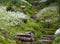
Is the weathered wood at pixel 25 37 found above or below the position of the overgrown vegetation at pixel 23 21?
below

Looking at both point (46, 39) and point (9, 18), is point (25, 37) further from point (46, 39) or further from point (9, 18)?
point (9, 18)

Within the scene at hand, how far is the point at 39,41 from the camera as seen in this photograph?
13.4m

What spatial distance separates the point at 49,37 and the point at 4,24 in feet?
8.83

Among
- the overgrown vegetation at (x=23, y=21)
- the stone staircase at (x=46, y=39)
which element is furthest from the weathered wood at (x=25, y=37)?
the stone staircase at (x=46, y=39)

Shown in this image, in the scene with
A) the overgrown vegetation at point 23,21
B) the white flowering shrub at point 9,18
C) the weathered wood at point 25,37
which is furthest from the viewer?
the white flowering shrub at point 9,18

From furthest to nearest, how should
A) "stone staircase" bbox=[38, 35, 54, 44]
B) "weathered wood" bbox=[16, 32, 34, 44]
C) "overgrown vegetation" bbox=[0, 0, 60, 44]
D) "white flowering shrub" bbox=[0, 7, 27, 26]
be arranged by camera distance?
"white flowering shrub" bbox=[0, 7, 27, 26], "stone staircase" bbox=[38, 35, 54, 44], "overgrown vegetation" bbox=[0, 0, 60, 44], "weathered wood" bbox=[16, 32, 34, 44]

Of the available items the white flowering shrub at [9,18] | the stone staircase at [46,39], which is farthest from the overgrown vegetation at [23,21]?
the stone staircase at [46,39]

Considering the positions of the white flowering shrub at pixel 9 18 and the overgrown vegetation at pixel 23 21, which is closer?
the overgrown vegetation at pixel 23 21

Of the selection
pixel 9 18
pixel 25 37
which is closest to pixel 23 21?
pixel 9 18

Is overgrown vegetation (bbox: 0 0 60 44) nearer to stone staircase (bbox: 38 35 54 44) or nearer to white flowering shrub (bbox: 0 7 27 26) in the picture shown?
white flowering shrub (bbox: 0 7 27 26)

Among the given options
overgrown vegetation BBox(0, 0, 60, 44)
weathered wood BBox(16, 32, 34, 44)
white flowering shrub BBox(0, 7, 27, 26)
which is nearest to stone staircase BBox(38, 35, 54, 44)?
overgrown vegetation BBox(0, 0, 60, 44)

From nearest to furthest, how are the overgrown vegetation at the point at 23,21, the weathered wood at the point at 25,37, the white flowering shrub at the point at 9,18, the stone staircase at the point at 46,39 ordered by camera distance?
the weathered wood at the point at 25,37 → the overgrown vegetation at the point at 23,21 → the stone staircase at the point at 46,39 → the white flowering shrub at the point at 9,18

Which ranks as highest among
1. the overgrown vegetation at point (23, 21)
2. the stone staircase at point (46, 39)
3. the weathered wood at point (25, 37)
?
the overgrown vegetation at point (23, 21)

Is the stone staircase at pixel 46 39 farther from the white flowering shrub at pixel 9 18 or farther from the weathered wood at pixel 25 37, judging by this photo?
the white flowering shrub at pixel 9 18
